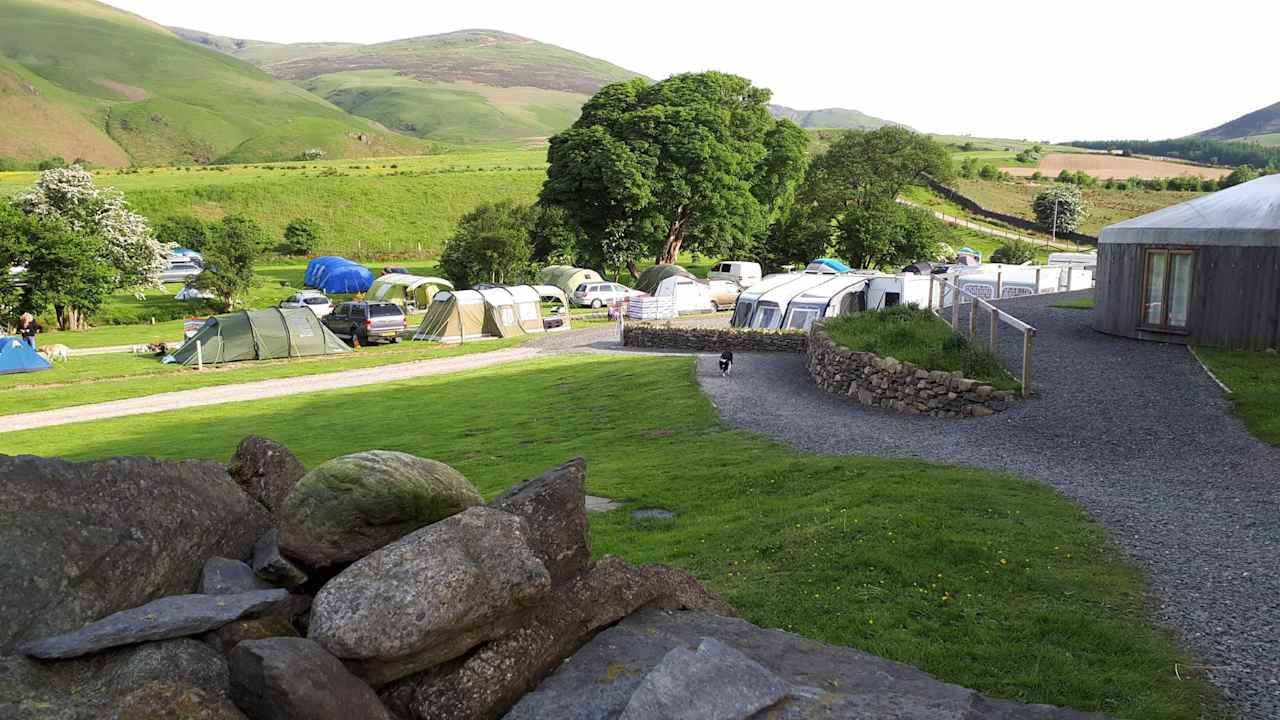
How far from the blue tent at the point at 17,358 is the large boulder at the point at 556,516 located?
3184 centimetres

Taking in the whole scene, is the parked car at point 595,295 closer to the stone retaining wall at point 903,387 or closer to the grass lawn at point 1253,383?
the stone retaining wall at point 903,387

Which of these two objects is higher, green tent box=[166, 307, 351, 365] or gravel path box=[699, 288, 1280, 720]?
gravel path box=[699, 288, 1280, 720]

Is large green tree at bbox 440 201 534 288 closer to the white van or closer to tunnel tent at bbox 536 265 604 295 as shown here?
tunnel tent at bbox 536 265 604 295

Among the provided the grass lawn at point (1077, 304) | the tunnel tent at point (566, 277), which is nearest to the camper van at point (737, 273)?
the tunnel tent at point (566, 277)

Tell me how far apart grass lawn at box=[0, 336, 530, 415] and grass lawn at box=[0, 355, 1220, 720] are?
577cm

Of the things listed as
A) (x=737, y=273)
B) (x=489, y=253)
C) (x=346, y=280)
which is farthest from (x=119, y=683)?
(x=346, y=280)

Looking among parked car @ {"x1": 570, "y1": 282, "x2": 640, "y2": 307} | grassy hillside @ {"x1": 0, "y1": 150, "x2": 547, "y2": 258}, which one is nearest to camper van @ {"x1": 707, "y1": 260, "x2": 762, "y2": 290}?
parked car @ {"x1": 570, "y1": 282, "x2": 640, "y2": 307}

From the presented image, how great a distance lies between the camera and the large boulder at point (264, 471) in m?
6.46

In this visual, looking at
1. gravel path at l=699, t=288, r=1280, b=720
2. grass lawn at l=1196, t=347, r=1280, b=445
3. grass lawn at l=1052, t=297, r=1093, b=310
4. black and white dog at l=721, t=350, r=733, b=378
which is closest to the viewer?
gravel path at l=699, t=288, r=1280, b=720

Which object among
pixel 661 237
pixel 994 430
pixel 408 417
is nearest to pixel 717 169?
pixel 661 237

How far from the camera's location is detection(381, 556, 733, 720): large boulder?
4.60 metres

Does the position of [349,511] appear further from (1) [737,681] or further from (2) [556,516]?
(1) [737,681]

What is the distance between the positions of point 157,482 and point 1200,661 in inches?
284

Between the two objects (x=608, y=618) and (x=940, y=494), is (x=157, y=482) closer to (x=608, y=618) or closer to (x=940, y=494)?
(x=608, y=618)
